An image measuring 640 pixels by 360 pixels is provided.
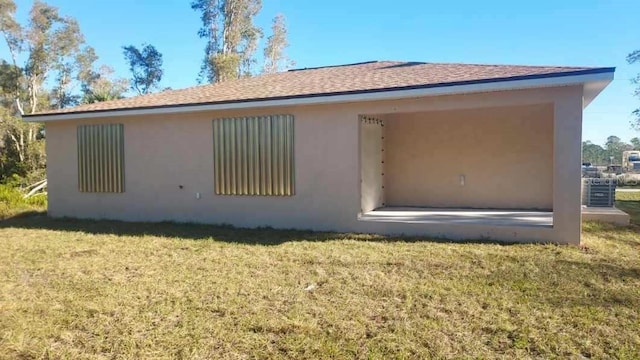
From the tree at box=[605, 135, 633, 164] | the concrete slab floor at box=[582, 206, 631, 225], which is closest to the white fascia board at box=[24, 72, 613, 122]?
the concrete slab floor at box=[582, 206, 631, 225]

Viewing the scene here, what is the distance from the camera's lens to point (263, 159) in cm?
1029

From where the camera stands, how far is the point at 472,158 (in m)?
12.0

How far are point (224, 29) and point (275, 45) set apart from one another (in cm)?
575

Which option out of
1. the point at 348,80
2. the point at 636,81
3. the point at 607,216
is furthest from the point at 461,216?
the point at 636,81

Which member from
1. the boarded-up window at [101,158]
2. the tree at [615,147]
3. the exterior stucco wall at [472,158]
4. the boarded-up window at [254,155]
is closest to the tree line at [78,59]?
the boarded-up window at [101,158]

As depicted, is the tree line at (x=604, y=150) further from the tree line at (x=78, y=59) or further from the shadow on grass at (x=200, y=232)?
the shadow on grass at (x=200, y=232)

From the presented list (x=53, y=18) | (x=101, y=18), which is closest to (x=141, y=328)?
(x=101, y=18)

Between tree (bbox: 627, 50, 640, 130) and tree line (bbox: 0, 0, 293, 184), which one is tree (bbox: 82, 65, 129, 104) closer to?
tree line (bbox: 0, 0, 293, 184)

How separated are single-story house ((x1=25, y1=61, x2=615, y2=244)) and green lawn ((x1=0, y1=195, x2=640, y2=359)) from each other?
1.39 meters

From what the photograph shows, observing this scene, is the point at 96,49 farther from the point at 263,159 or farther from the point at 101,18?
the point at 263,159

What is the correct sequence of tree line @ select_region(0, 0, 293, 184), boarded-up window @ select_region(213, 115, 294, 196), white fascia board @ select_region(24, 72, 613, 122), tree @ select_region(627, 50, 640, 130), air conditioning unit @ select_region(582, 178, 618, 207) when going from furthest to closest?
tree line @ select_region(0, 0, 293, 184)
tree @ select_region(627, 50, 640, 130)
air conditioning unit @ select_region(582, 178, 618, 207)
boarded-up window @ select_region(213, 115, 294, 196)
white fascia board @ select_region(24, 72, 613, 122)

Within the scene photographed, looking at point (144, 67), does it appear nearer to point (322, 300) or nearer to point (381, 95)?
point (381, 95)

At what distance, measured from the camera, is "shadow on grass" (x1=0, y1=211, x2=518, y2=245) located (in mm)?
8844

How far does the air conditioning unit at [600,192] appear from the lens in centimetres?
1205
